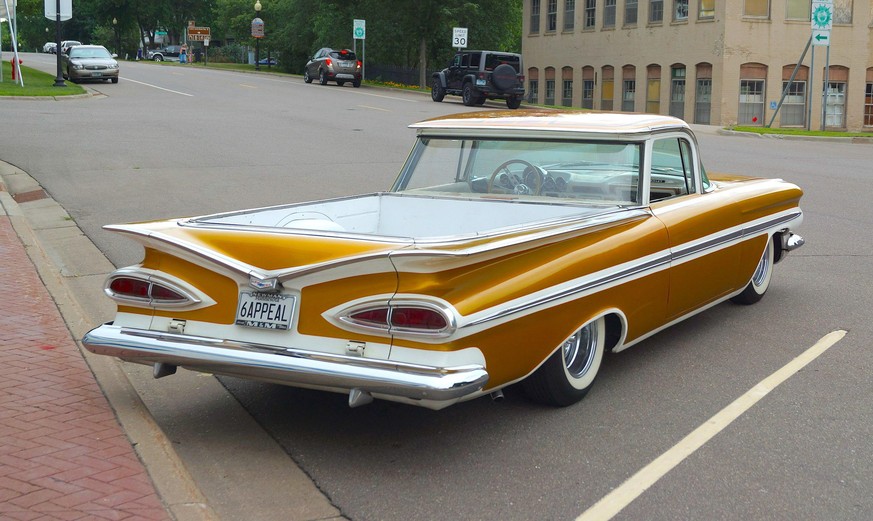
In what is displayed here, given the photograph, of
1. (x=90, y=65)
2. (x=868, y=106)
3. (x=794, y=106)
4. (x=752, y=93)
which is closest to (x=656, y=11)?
(x=752, y=93)

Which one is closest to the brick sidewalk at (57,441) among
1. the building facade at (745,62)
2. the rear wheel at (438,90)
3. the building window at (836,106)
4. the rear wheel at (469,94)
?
the rear wheel at (469,94)

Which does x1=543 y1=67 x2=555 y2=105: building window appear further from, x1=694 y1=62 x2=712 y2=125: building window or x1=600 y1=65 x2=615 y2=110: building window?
x1=694 y1=62 x2=712 y2=125: building window

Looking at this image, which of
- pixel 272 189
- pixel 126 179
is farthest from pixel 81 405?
pixel 126 179

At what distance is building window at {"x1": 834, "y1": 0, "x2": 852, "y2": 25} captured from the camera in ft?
128

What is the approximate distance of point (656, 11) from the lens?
41562 mm

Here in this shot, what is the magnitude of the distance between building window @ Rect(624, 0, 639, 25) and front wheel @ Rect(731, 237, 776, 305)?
3668 centimetres

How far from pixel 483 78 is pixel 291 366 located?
3030 centimetres

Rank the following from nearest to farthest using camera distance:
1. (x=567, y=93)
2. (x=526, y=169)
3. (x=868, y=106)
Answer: (x=526, y=169), (x=868, y=106), (x=567, y=93)

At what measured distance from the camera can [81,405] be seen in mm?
5195

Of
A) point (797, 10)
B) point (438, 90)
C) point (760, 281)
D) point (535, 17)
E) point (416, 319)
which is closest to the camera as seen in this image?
point (416, 319)

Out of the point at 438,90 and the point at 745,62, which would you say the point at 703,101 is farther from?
the point at 438,90

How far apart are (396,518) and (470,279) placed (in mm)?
1052

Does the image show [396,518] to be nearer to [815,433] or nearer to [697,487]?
[697,487]

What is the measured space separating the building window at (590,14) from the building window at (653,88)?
4811 mm
